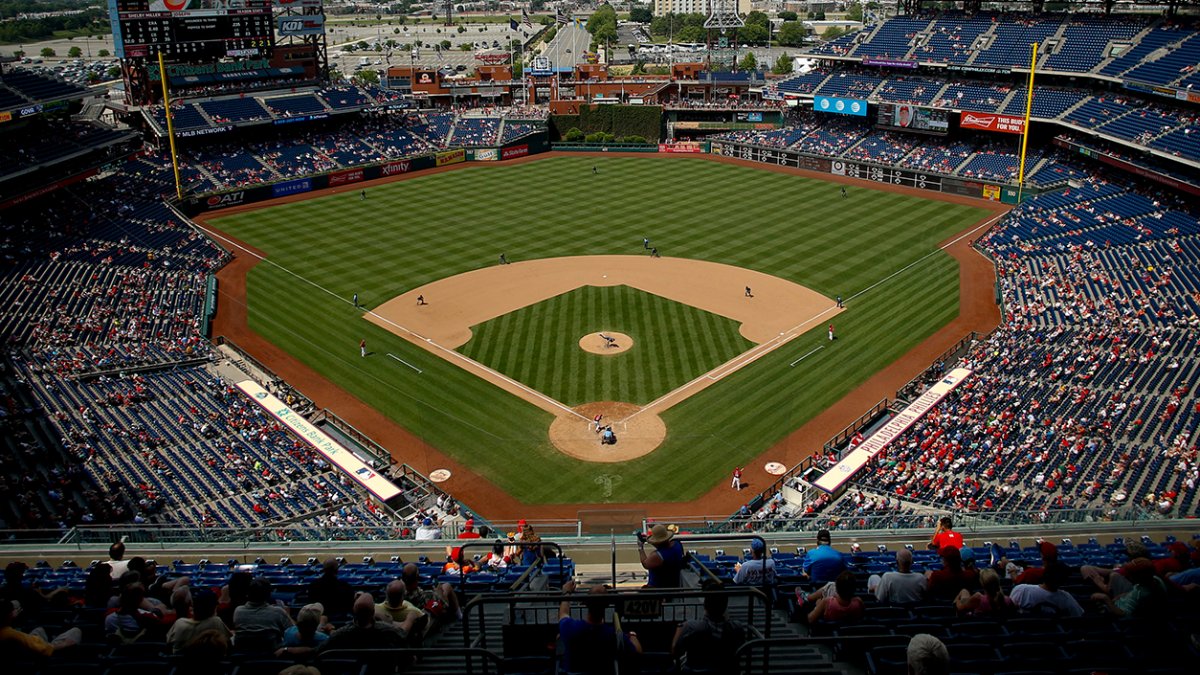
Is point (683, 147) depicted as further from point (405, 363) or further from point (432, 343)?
point (405, 363)

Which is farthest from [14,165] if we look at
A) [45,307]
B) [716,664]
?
[716,664]

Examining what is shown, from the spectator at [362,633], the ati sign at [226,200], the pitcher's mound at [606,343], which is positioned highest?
the spectator at [362,633]

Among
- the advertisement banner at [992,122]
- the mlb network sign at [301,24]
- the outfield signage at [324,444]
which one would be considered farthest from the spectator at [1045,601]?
the mlb network sign at [301,24]

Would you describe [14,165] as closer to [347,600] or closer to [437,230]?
[437,230]

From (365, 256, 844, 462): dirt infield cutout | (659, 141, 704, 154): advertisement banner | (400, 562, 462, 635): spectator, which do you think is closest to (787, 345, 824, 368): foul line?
(365, 256, 844, 462): dirt infield cutout

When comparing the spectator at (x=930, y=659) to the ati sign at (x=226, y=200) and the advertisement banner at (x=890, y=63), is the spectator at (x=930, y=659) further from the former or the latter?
the advertisement banner at (x=890, y=63)

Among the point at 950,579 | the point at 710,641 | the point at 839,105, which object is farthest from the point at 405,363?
the point at 839,105
